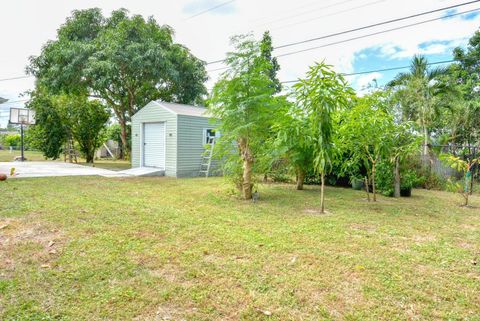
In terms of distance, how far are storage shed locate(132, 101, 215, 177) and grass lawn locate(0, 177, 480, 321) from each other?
16.8 feet

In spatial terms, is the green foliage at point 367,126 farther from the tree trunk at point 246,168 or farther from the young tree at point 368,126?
the tree trunk at point 246,168

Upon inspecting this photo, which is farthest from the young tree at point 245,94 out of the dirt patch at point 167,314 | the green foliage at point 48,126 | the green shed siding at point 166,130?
the green foliage at point 48,126

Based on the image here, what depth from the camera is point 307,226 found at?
4.33 m

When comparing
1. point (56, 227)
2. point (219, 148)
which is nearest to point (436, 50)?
point (219, 148)

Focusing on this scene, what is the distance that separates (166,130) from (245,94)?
5.57m

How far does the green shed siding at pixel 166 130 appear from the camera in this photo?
1044 cm

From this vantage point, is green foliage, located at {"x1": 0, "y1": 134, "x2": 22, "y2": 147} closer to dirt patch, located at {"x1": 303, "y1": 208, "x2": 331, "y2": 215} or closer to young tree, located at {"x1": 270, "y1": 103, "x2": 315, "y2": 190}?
young tree, located at {"x1": 270, "y1": 103, "x2": 315, "y2": 190}

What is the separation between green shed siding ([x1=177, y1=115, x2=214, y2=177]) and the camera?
10.5 m

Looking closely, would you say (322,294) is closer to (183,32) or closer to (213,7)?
(213,7)

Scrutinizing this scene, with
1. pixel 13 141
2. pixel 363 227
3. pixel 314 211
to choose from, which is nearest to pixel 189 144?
pixel 314 211

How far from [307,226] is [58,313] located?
3.24 metres

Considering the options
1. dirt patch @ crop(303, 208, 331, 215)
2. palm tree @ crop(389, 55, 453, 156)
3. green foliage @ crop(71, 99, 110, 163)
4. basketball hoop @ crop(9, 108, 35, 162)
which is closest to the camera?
dirt patch @ crop(303, 208, 331, 215)

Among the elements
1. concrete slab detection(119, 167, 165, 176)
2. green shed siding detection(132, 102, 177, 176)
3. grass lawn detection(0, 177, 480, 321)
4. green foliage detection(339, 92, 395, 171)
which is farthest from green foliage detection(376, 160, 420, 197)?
concrete slab detection(119, 167, 165, 176)

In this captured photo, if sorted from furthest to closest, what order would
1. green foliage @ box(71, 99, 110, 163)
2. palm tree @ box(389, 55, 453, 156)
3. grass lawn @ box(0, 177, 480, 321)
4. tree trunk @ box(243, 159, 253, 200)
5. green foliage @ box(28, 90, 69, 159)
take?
1. green foliage @ box(71, 99, 110, 163)
2. green foliage @ box(28, 90, 69, 159)
3. palm tree @ box(389, 55, 453, 156)
4. tree trunk @ box(243, 159, 253, 200)
5. grass lawn @ box(0, 177, 480, 321)
